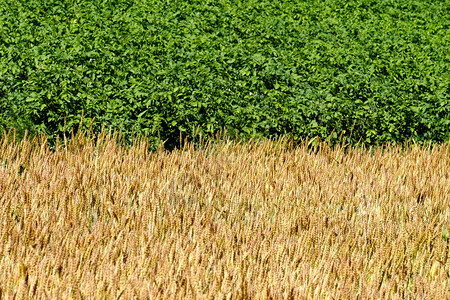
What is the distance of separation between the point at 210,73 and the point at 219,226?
3281 millimetres

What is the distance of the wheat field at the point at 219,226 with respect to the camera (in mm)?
2869

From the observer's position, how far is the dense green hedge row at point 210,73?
5.65m

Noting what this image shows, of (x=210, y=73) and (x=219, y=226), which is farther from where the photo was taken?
(x=210, y=73)

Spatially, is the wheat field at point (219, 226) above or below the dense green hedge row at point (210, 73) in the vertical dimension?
below

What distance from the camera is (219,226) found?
3.55m

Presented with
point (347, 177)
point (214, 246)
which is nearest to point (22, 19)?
point (347, 177)

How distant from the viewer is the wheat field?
2.87 m

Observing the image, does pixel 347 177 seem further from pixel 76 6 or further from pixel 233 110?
pixel 76 6

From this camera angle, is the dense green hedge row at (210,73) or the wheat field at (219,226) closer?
the wheat field at (219,226)

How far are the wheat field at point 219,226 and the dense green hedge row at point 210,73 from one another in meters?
0.70

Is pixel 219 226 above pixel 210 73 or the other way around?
the other way around

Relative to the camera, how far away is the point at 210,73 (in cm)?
662

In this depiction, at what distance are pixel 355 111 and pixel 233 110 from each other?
4.10 feet

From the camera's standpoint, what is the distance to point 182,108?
5.62 meters
